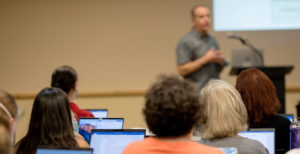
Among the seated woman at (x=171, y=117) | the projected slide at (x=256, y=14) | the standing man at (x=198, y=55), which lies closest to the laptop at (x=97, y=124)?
the seated woman at (x=171, y=117)

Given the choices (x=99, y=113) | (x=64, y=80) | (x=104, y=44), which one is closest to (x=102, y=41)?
(x=104, y=44)

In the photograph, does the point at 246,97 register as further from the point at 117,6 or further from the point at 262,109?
the point at 117,6

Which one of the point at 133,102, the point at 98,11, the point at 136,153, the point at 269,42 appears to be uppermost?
the point at 98,11

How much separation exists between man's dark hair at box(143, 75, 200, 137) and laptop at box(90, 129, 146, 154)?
0.77m

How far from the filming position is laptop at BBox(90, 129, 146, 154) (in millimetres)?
2436

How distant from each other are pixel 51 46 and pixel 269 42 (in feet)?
10.3

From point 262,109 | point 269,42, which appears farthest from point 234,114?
point 269,42

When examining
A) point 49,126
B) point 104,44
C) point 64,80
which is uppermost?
point 104,44

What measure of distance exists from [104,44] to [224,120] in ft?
15.2

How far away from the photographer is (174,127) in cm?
163

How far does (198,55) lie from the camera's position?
16.4ft

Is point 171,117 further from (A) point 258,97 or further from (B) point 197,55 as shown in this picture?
(B) point 197,55

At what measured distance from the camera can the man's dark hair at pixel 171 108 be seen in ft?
5.32

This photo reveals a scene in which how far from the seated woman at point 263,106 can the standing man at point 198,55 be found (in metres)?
1.87
